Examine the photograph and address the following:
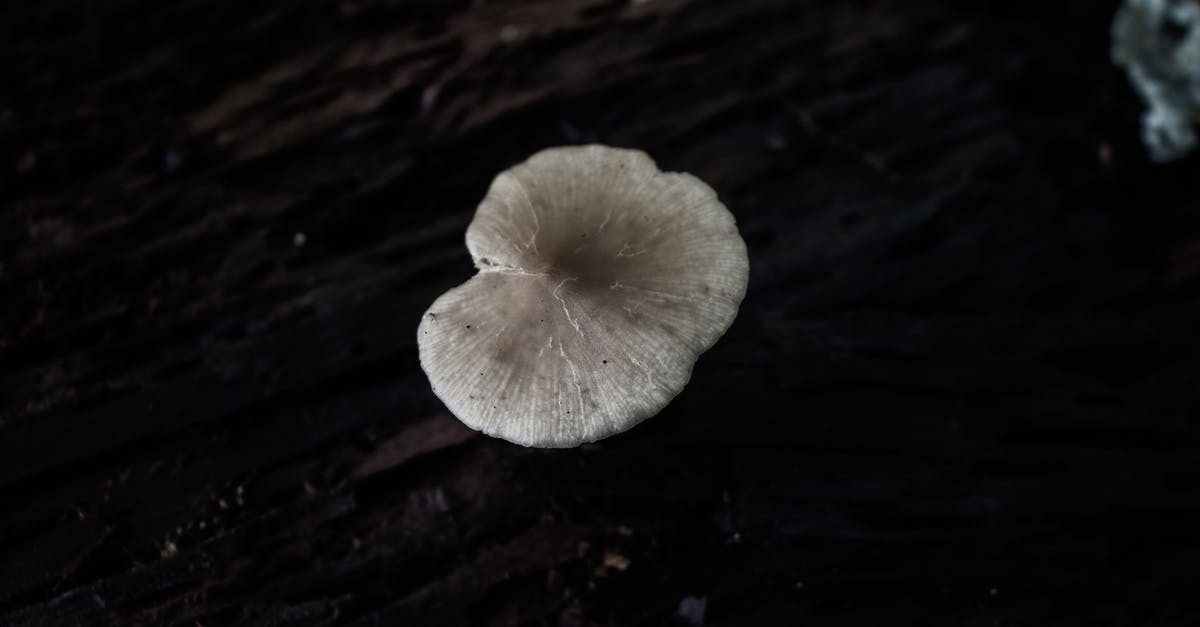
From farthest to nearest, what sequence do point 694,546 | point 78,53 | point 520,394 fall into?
point 78,53, point 694,546, point 520,394

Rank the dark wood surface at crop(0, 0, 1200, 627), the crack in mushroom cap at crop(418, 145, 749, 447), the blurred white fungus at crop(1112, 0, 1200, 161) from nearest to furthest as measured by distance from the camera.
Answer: the crack in mushroom cap at crop(418, 145, 749, 447) < the dark wood surface at crop(0, 0, 1200, 627) < the blurred white fungus at crop(1112, 0, 1200, 161)

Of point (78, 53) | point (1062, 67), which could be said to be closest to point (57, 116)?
point (78, 53)

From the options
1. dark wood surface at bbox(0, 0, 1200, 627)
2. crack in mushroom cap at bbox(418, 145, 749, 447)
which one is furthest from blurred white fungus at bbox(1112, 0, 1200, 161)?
crack in mushroom cap at bbox(418, 145, 749, 447)

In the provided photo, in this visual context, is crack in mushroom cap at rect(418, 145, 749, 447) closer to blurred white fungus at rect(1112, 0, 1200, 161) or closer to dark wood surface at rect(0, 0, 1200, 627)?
dark wood surface at rect(0, 0, 1200, 627)

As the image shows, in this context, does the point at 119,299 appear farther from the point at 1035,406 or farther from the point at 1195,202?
Answer: the point at 1195,202

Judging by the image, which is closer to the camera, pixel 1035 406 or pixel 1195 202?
pixel 1035 406

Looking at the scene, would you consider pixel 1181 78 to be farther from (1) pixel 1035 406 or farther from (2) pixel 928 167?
(1) pixel 1035 406

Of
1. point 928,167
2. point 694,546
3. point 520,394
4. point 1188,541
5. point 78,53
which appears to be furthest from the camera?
point 78,53

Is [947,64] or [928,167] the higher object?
[947,64]

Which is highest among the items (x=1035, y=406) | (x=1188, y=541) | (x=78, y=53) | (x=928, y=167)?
(x=78, y=53)
